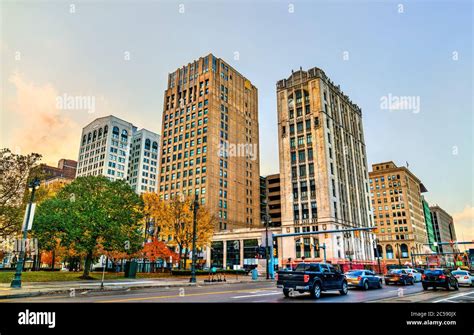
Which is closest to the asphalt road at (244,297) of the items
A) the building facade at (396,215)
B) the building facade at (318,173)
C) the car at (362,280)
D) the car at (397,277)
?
the car at (362,280)

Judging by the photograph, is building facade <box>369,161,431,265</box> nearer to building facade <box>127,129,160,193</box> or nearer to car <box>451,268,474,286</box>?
car <box>451,268,474,286</box>

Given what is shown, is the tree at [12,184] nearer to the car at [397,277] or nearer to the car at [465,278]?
the car at [397,277]

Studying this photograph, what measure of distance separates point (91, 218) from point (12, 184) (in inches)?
316

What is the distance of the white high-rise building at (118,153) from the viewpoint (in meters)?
141

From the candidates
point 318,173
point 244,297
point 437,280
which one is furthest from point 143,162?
point 244,297

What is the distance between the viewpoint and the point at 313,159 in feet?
237

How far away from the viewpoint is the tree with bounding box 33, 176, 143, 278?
3130 cm

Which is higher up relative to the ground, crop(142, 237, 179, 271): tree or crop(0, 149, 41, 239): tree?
crop(0, 149, 41, 239): tree

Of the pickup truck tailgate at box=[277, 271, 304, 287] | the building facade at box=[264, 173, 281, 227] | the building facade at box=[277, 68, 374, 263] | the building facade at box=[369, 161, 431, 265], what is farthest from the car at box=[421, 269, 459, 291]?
the building facade at box=[369, 161, 431, 265]

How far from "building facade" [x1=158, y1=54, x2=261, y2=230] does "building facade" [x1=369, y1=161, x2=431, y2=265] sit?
197ft

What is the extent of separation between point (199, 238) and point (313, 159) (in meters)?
34.2
